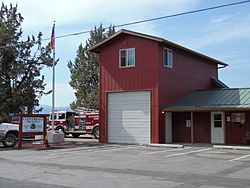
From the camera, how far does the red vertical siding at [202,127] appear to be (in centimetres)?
2738

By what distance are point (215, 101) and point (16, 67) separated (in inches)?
913

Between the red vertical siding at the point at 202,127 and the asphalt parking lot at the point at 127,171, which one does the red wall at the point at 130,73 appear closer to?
the red vertical siding at the point at 202,127

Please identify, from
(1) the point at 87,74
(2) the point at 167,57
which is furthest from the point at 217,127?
(1) the point at 87,74

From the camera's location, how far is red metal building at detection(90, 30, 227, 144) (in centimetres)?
2692

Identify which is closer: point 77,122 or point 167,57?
point 167,57

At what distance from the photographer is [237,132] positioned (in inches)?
1028

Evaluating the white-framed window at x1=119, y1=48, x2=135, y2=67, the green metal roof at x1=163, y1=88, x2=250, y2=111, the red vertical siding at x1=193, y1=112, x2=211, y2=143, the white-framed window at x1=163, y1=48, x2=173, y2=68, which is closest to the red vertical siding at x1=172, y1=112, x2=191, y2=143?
the red vertical siding at x1=193, y1=112, x2=211, y2=143

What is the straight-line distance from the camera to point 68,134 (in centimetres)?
3703

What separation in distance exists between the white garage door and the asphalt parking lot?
8.90 meters

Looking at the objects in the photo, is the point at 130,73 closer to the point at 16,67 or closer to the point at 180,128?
the point at 180,128

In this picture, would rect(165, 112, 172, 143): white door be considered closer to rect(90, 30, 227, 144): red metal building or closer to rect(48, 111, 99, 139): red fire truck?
rect(90, 30, 227, 144): red metal building

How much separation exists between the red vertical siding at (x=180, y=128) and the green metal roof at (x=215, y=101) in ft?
3.11

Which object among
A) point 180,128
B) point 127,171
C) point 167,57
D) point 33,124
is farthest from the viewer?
point 180,128

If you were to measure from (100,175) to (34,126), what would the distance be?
13.3 metres
